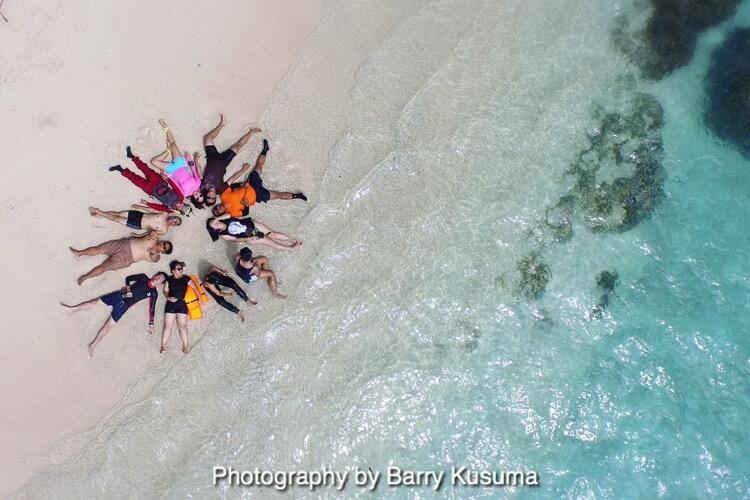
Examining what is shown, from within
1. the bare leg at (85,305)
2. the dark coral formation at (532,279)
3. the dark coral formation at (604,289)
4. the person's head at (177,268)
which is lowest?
the dark coral formation at (604,289)

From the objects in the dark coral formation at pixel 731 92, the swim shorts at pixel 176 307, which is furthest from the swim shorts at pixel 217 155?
the dark coral formation at pixel 731 92

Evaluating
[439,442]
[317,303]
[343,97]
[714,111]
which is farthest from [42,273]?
[714,111]

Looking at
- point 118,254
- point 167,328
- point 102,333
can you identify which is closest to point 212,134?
point 118,254

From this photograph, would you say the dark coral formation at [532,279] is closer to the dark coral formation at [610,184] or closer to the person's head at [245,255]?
the dark coral formation at [610,184]

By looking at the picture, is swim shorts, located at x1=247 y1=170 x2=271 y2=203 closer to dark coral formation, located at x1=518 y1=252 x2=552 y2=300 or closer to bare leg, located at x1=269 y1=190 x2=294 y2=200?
bare leg, located at x1=269 y1=190 x2=294 y2=200

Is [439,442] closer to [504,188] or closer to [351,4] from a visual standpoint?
[504,188]

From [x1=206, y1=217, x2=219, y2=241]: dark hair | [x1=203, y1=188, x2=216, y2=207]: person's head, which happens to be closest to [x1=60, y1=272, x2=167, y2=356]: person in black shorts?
[x1=206, y1=217, x2=219, y2=241]: dark hair
